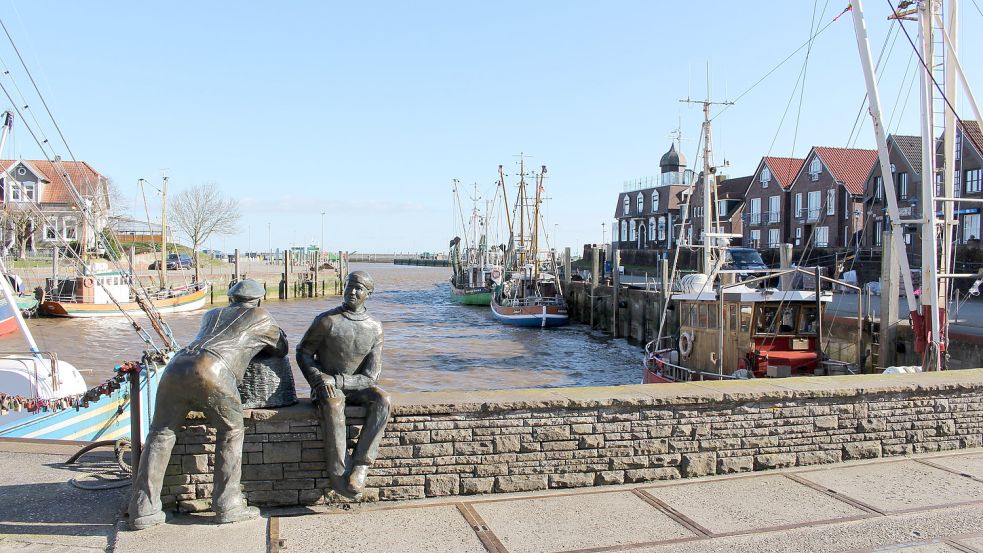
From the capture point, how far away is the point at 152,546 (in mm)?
4867

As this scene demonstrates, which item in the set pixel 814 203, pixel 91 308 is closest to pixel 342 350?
pixel 91 308

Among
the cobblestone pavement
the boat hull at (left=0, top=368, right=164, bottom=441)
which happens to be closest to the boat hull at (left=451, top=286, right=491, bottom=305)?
the boat hull at (left=0, top=368, right=164, bottom=441)

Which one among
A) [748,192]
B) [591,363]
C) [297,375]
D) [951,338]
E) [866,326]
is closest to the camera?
[951,338]

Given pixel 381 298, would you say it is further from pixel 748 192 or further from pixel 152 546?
pixel 152 546

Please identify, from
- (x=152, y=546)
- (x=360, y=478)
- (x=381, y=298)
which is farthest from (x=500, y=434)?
(x=381, y=298)

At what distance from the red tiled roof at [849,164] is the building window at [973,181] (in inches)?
423

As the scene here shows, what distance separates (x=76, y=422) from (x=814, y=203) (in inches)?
2091

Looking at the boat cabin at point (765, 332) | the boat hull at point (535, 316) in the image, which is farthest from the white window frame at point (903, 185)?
the boat cabin at point (765, 332)

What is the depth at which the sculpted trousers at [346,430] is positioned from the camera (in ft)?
17.9

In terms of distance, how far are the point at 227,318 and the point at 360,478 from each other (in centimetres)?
148

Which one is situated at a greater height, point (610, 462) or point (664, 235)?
point (664, 235)

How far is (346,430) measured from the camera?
567 centimetres

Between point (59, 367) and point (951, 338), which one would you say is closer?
point (59, 367)

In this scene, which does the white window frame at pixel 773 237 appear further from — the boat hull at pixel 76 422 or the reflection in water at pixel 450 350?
the boat hull at pixel 76 422
